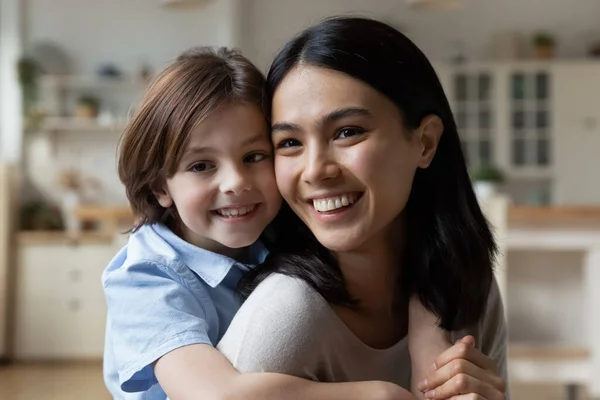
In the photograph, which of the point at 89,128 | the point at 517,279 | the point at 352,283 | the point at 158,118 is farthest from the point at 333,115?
the point at 89,128

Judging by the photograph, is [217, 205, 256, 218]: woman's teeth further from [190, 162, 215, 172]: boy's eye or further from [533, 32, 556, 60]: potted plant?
[533, 32, 556, 60]: potted plant

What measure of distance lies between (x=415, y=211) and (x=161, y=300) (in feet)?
1.15

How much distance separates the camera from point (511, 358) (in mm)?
3562

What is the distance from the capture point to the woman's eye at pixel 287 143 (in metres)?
0.98

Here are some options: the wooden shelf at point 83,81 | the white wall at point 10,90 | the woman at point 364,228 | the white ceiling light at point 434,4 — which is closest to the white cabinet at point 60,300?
the white wall at point 10,90

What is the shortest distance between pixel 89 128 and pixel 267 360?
5.35 m

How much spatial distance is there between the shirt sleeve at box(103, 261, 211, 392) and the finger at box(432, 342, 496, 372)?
28 cm

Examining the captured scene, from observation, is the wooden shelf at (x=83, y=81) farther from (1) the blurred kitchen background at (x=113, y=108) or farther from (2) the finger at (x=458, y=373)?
(2) the finger at (x=458, y=373)

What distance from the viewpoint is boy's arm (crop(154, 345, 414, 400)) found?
2.85 feet

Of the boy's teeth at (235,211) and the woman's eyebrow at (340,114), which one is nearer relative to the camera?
the woman's eyebrow at (340,114)

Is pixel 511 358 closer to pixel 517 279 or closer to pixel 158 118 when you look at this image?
pixel 517 279

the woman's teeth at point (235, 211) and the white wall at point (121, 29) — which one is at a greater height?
the white wall at point (121, 29)

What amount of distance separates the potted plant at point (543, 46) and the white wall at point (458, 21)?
19cm

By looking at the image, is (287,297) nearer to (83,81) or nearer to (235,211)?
(235,211)
